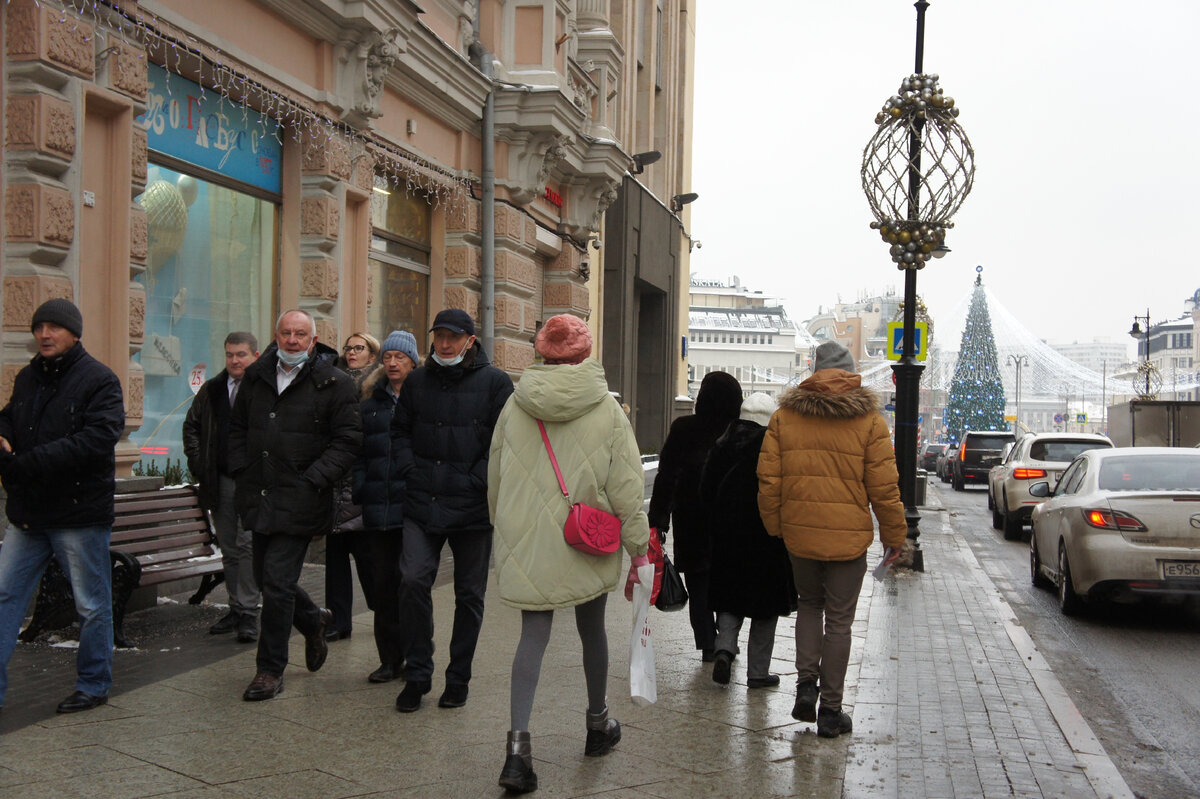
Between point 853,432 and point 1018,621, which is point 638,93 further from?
point 853,432

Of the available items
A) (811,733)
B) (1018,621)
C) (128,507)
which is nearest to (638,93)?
(1018,621)

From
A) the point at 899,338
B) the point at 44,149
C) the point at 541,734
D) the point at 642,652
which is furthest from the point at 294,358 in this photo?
the point at 899,338

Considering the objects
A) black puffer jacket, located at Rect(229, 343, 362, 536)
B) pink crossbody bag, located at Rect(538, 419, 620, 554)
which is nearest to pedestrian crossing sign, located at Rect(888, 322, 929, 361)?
A: black puffer jacket, located at Rect(229, 343, 362, 536)

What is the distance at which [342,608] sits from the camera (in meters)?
7.55

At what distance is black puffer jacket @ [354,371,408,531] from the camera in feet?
20.7

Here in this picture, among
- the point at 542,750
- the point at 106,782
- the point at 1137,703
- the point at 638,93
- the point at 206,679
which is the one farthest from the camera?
the point at 638,93

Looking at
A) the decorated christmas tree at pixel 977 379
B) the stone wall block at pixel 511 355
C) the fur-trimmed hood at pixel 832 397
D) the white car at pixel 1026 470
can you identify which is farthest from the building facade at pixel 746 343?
the fur-trimmed hood at pixel 832 397

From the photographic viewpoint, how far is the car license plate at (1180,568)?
9188 mm

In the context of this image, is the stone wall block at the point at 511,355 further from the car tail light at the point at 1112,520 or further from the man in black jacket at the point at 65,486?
the man in black jacket at the point at 65,486

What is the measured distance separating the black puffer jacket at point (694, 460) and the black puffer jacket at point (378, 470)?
5.20 feet

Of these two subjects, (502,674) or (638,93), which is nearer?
(502,674)

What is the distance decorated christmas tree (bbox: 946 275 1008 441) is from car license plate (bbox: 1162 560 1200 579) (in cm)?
8293

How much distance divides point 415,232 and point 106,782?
1057 cm

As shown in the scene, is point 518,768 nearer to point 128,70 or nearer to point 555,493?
point 555,493
